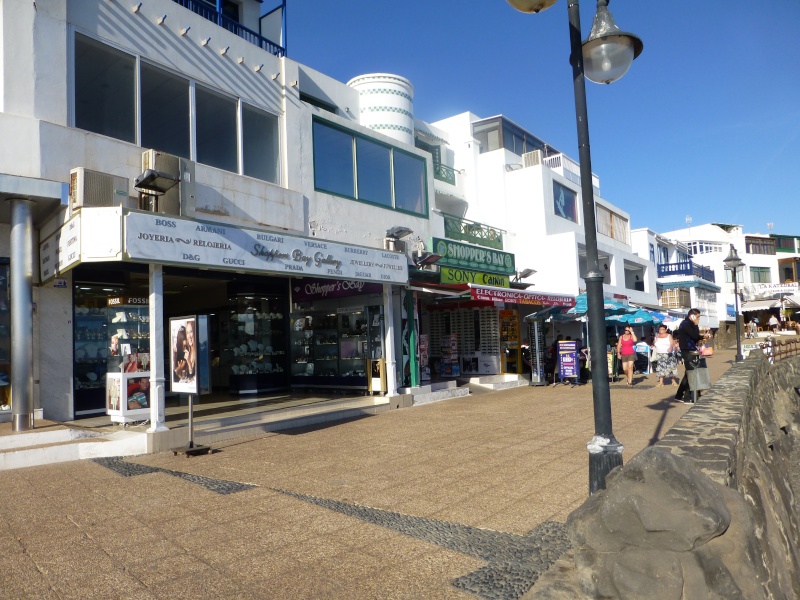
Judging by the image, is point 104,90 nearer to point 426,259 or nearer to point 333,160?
point 333,160

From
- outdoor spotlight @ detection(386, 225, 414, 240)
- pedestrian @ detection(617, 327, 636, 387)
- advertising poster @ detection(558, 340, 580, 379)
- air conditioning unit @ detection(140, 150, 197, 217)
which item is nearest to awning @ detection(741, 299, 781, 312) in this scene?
pedestrian @ detection(617, 327, 636, 387)

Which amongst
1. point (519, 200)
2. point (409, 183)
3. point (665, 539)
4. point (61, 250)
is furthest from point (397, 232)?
point (519, 200)

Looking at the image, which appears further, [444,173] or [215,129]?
[444,173]

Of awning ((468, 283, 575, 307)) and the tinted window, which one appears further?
awning ((468, 283, 575, 307))

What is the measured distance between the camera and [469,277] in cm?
1584

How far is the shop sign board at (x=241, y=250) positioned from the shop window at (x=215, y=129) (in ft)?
10.2

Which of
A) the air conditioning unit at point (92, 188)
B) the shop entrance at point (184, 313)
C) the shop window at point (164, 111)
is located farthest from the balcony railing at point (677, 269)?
the air conditioning unit at point (92, 188)

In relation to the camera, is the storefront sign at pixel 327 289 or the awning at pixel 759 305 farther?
the awning at pixel 759 305

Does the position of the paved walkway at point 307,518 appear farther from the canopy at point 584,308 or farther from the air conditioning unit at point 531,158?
the air conditioning unit at point 531,158

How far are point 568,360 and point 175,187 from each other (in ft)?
36.1

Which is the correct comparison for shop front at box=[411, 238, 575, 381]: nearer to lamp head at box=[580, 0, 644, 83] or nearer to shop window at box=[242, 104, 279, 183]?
shop window at box=[242, 104, 279, 183]

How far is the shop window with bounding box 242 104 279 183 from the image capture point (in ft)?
40.6

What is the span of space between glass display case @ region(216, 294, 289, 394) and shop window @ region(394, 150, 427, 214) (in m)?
4.14

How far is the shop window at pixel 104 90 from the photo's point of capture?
9.75m
